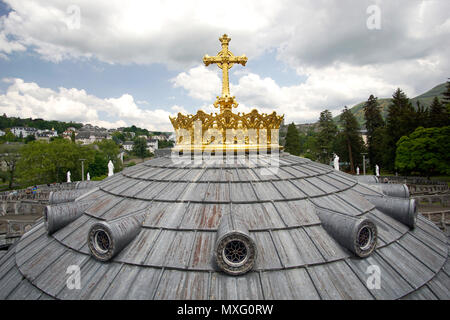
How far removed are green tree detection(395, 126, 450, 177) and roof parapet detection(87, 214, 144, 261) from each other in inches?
2140

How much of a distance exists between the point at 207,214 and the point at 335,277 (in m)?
3.56

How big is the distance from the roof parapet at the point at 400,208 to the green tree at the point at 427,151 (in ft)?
155

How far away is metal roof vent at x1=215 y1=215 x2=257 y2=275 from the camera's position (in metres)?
5.66

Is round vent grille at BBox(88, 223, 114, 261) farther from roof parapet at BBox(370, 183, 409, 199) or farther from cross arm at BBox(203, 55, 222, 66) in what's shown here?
roof parapet at BBox(370, 183, 409, 199)

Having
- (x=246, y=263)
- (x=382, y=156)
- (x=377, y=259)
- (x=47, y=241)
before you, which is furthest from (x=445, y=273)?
(x=382, y=156)

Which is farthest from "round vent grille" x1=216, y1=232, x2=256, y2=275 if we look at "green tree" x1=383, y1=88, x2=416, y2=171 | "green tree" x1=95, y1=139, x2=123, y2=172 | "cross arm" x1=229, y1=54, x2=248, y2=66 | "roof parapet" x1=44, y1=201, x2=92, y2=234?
"green tree" x1=95, y1=139, x2=123, y2=172

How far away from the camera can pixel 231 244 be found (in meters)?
5.89

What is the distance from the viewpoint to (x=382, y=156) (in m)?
62.7

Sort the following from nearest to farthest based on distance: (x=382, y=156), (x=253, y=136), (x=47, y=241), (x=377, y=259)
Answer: (x=377, y=259) → (x=47, y=241) → (x=253, y=136) → (x=382, y=156)

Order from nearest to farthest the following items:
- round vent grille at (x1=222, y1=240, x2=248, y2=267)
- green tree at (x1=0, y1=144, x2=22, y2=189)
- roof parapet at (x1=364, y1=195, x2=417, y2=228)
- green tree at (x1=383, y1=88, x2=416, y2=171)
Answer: round vent grille at (x1=222, y1=240, x2=248, y2=267) → roof parapet at (x1=364, y1=195, x2=417, y2=228) → green tree at (x1=383, y1=88, x2=416, y2=171) → green tree at (x1=0, y1=144, x2=22, y2=189)

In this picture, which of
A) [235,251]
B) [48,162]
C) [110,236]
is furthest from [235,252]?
[48,162]

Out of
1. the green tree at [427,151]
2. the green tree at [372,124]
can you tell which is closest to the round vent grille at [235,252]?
the green tree at [427,151]
